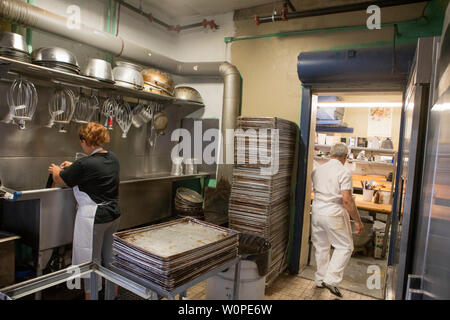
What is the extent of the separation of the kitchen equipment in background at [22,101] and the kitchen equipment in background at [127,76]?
2.50ft

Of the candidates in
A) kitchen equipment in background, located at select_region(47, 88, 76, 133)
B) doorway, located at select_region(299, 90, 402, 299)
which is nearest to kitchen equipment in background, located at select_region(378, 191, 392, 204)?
doorway, located at select_region(299, 90, 402, 299)

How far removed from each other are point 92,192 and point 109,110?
102cm

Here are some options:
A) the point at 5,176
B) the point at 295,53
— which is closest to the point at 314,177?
the point at 295,53

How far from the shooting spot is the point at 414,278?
948 mm

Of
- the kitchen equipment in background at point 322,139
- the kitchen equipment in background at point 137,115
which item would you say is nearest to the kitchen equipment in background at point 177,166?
the kitchen equipment in background at point 137,115

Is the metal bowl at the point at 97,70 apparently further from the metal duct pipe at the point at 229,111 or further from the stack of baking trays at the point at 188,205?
the stack of baking trays at the point at 188,205

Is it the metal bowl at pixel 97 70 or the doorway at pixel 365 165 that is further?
the doorway at pixel 365 165

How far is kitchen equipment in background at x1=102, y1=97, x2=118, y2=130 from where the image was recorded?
306 centimetres

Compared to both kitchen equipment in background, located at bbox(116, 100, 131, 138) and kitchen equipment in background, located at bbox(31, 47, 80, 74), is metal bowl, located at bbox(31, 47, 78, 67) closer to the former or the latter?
kitchen equipment in background, located at bbox(31, 47, 80, 74)

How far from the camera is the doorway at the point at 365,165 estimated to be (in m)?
3.58

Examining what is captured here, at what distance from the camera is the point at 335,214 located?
10.2 feet

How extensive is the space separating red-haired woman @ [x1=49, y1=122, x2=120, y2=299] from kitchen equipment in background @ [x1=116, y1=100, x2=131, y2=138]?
70 cm
